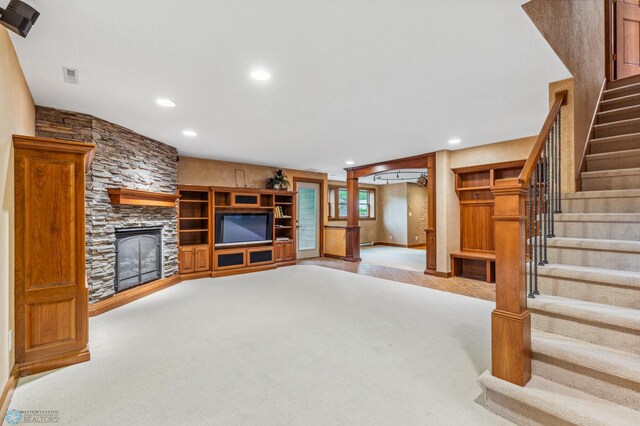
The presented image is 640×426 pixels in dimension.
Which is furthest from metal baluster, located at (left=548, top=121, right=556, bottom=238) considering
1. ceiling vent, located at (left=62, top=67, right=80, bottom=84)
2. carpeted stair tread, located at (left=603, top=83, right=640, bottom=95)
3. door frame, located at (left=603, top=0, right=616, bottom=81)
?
ceiling vent, located at (left=62, top=67, right=80, bottom=84)

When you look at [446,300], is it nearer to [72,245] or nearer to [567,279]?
[567,279]

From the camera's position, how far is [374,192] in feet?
36.5

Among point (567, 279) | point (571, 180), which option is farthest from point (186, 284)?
point (571, 180)

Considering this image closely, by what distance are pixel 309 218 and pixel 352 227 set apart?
1.37 metres

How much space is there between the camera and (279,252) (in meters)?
6.82

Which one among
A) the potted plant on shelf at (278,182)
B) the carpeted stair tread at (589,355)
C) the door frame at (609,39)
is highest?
the door frame at (609,39)

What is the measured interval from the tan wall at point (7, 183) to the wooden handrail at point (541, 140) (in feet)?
10.6

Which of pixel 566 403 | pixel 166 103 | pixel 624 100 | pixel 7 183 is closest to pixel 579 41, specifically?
pixel 624 100

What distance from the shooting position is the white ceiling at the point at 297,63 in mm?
1811

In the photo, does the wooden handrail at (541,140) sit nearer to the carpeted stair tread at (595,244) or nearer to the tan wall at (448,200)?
the carpeted stair tread at (595,244)

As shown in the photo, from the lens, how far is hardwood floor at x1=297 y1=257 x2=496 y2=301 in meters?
4.46

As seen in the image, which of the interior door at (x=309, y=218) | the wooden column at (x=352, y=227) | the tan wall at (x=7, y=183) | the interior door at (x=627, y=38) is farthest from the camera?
the interior door at (x=309, y=218)

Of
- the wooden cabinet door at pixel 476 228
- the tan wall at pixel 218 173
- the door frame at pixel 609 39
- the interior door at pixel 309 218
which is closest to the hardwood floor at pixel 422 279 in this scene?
the wooden cabinet door at pixel 476 228

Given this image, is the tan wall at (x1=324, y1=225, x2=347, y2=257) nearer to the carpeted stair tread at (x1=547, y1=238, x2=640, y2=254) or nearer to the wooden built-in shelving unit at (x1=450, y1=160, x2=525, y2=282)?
the wooden built-in shelving unit at (x1=450, y1=160, x2=525, y2=282)
